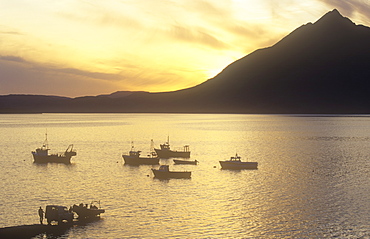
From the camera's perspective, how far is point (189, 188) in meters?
69.1

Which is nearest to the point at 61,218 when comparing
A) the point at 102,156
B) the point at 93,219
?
the point at 93,219

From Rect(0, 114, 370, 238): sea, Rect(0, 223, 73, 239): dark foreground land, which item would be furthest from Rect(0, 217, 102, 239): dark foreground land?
Rect(0, 114, 370, 238): sea

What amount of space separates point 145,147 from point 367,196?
307 ft

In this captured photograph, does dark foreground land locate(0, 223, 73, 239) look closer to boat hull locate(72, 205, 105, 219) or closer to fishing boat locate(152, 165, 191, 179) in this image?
boat hull locate(72, 205, 105, 219)

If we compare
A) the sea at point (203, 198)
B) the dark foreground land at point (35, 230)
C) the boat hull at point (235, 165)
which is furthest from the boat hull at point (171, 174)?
the dark foreground land at point (35, 230)

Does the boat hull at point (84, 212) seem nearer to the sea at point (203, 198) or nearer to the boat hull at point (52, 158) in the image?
the sea at point (203, 198)

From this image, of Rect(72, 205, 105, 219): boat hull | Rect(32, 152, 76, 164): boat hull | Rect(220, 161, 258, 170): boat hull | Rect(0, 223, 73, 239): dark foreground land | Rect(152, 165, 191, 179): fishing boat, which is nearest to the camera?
Rect(0, 223, 73, 239): dark foreground land

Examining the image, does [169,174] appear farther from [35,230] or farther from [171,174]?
[35,230]

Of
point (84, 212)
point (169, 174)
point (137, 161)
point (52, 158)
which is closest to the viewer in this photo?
point (84, 212)

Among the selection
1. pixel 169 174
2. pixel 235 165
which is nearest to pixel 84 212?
pixel 169 174

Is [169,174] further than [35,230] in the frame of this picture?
Yes

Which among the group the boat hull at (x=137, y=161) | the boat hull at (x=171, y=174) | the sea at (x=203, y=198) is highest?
the boat hull at (x=137, y=161)

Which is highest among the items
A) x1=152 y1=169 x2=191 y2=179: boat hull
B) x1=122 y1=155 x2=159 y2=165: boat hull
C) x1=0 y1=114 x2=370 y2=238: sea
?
x1=122 y1=155 x2=159 y2=165: boat hull

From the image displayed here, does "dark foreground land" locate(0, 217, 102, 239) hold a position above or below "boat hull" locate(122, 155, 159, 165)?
below
